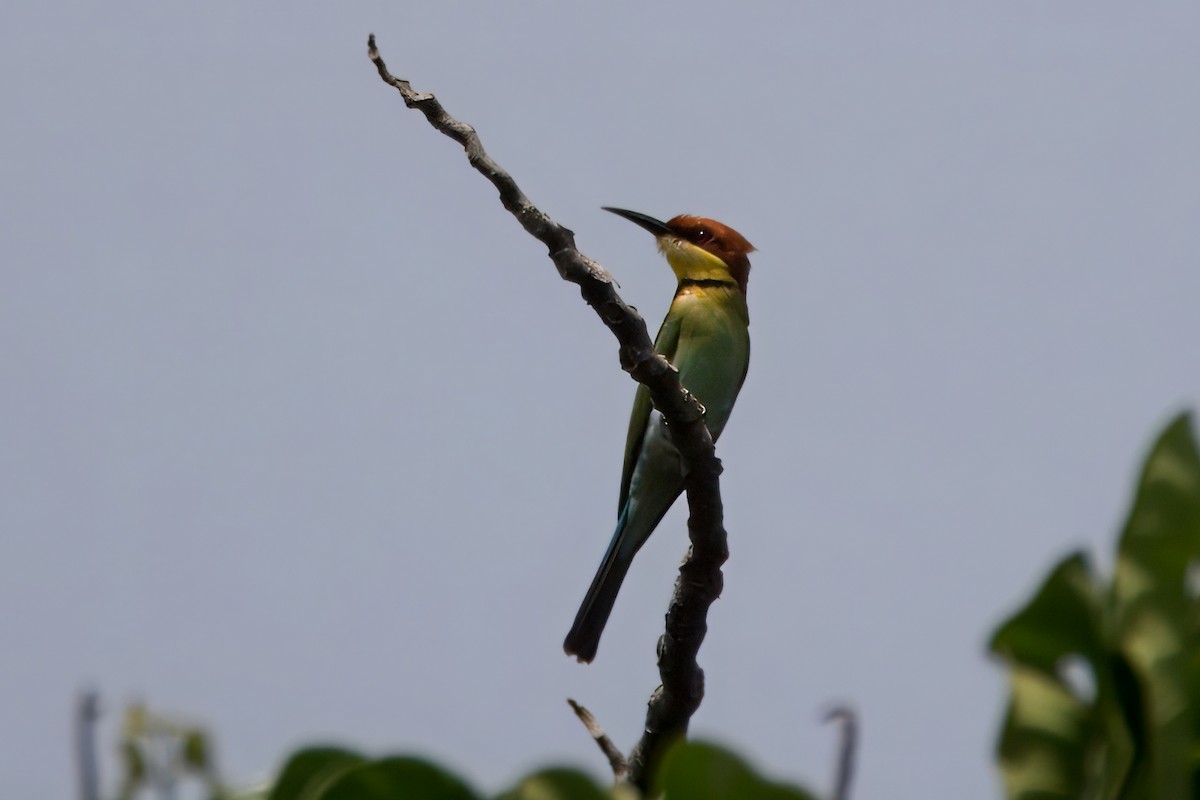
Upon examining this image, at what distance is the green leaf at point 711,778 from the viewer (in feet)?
4.07

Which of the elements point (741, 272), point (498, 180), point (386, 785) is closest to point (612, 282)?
point (498, 180)

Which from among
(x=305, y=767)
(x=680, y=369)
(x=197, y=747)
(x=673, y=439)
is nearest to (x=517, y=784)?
(x=305, y=767)

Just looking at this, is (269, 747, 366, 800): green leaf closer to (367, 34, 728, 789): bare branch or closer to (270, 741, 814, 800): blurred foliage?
(270, 741, 814, 800): blurred foliage

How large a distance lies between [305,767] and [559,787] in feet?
1.35

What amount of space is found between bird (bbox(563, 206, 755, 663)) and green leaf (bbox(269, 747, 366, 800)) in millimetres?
3202

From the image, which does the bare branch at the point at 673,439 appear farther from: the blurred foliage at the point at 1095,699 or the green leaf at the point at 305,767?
the blurred foliage at the point at 1095,699

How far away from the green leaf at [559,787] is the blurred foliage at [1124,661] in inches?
16.9

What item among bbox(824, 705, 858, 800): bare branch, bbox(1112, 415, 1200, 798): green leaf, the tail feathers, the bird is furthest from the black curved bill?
bbox(1112, 415, 1200, 798): green leaf

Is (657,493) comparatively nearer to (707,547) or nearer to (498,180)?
(707,547)

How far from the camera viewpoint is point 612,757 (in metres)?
3.82

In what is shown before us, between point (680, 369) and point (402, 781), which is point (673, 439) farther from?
point (402, 781)

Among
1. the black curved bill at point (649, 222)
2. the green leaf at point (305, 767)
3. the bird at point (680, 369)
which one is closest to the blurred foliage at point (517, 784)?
the green leaf at point (305, 767)

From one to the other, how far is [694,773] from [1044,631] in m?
0.38

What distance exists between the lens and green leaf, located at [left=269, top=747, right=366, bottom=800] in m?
1.51
